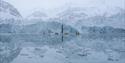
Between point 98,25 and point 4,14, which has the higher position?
point 4,14

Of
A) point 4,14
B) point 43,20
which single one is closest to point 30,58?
point 43,20

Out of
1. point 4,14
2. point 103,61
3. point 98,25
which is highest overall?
point 4,14

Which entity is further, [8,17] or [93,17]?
[8,17]

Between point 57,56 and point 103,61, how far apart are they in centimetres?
71

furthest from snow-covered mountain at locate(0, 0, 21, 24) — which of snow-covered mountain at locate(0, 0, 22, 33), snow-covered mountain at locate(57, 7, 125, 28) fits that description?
snow-covered mountain at locate(57, 7, 125, 28)

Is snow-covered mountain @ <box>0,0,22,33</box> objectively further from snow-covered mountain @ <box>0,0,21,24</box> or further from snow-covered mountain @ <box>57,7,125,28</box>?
snow-covered mountain @ <box>57,7,125,28</box>

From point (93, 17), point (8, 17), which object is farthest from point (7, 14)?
point (93, 17)

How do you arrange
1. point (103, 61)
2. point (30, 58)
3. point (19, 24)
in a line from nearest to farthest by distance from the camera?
point (103, 61), point (30, 58), point (19, 24)

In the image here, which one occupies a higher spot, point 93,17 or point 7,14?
point 7,14

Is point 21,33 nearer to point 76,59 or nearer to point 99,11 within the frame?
point 99,11

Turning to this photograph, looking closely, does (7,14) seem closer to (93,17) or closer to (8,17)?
(8,17)

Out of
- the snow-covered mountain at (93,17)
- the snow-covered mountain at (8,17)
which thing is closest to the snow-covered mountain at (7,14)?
the snow-covered mountain at (8,17)

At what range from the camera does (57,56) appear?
3000mm

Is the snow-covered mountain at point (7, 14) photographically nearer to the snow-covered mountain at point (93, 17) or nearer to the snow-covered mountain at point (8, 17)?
the snow-covered mountain at point (8, 17)
